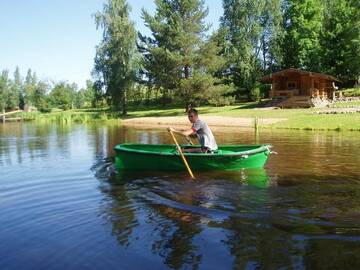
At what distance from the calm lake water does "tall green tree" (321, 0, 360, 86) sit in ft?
137

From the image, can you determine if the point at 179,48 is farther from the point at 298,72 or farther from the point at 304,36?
the point at 304,36

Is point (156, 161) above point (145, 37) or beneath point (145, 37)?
beneath

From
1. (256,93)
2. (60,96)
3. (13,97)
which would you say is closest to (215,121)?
(256,93)

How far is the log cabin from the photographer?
4528 centimetres

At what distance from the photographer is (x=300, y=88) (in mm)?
50125

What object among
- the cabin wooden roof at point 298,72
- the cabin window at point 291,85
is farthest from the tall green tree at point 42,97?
the cabin window at point 291,85

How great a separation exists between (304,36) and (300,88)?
35.6 feet

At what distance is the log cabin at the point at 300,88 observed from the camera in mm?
45278

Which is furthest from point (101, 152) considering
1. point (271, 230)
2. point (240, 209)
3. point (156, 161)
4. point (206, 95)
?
point (206, 95)

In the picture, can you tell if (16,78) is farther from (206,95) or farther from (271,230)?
(271,230)

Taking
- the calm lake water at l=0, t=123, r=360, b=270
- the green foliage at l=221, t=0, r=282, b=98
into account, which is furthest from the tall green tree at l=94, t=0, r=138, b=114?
the calm lake water at l=0, t=123, r=360, b=270

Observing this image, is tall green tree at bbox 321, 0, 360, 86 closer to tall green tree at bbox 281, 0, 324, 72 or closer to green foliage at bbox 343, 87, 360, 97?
tall green tree at bbox 281, 0, 324, 72

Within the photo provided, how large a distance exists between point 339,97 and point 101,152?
36.4m

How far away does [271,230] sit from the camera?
7.87 metres
